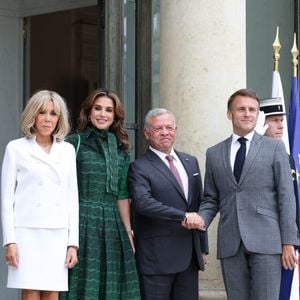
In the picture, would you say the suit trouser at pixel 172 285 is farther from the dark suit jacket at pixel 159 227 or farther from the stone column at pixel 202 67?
the stone column at pixel 202 67

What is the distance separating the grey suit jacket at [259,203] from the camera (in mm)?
5523

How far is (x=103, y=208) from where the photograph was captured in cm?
559

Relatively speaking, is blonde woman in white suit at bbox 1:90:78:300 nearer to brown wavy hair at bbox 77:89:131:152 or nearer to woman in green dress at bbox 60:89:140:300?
woman in green dress at bbox 60:89:140:300

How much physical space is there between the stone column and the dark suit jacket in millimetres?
863

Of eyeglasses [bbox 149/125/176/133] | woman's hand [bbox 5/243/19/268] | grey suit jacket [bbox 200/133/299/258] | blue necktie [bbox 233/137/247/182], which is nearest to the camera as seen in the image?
woman's hand [bbox 5/243/19/268]

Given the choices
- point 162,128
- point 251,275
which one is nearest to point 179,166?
point 162,128

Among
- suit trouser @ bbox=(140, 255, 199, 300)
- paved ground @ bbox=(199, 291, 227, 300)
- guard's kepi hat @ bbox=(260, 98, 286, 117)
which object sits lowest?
paved ground @ bbox=(199, 291, 227, 300)

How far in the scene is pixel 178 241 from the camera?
5.73 m

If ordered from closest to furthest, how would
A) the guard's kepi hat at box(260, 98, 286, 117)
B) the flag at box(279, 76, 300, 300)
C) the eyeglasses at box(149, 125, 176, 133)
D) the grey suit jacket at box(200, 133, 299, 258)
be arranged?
1. the grey suit jacket at box(200, 133, 299, 258)
2. the eyeglasses at box(149, 125, 176, 133)
3. the flag at box(279, 76, 300, 300)
4. the guard's kepi hat at box(260, 98, 286, 117)

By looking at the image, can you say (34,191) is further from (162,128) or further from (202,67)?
(202,67)

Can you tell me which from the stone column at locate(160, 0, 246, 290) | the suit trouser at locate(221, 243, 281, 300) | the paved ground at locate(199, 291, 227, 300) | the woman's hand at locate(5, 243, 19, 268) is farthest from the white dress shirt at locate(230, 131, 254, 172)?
the woman's hand at locate(5, 243, 19, 268)

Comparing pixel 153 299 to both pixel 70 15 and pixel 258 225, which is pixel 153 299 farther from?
pixel 70 15

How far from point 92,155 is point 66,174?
0.34 metres

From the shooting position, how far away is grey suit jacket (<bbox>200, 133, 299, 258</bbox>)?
5.52m
